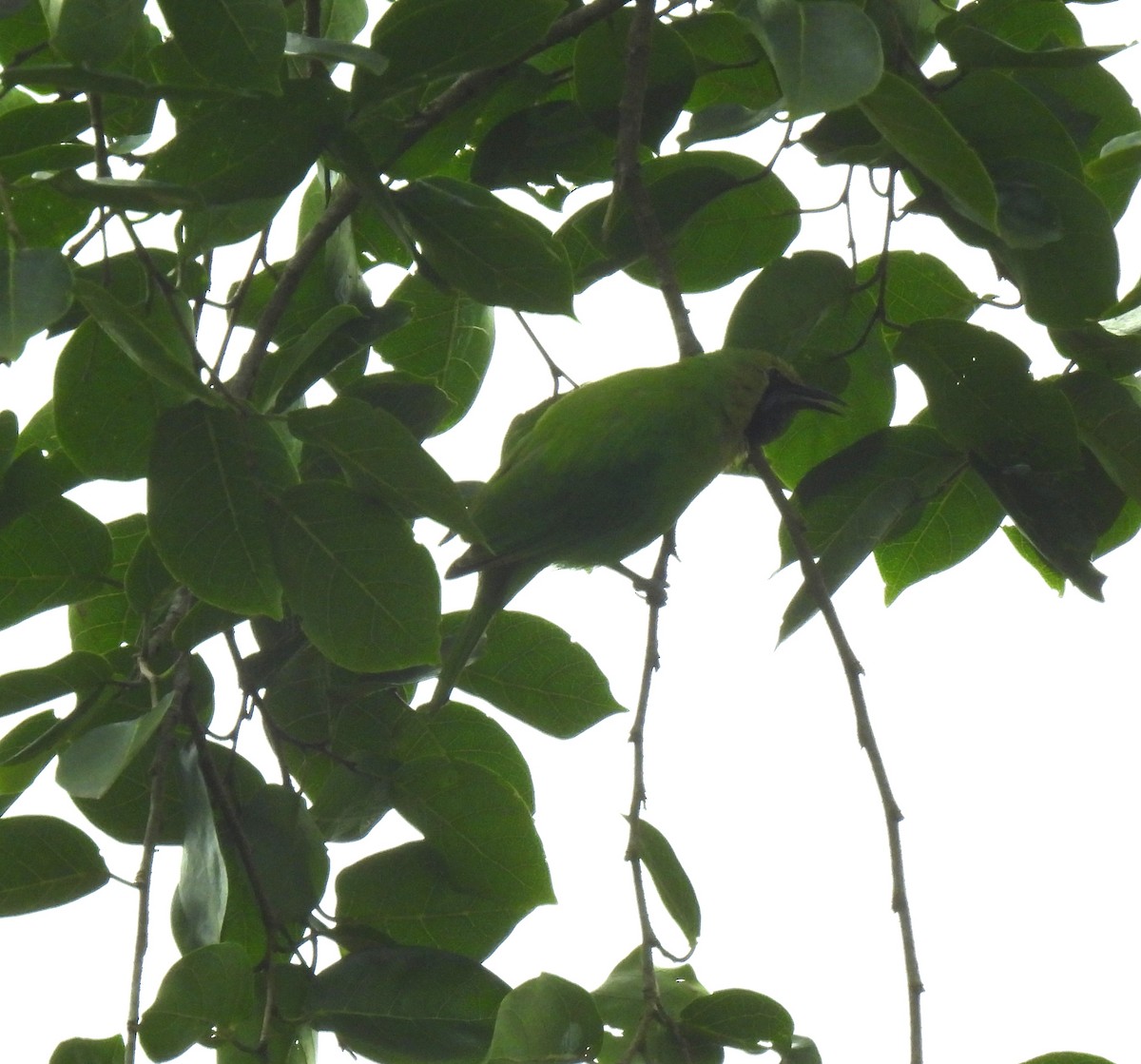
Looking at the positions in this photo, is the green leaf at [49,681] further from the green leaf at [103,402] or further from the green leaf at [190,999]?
the green leaf at [190,999]

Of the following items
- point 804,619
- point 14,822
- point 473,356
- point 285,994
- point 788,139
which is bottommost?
point 285,994

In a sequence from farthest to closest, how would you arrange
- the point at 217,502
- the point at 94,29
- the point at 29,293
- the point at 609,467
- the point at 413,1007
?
the point at 609,467 < the point at 413,1007 < the point at 217,502 < the point at 94,29 < the point at 29,293

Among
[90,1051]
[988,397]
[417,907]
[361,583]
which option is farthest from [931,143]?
[90,1051]

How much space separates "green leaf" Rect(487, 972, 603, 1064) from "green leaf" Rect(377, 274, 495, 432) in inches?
37.3

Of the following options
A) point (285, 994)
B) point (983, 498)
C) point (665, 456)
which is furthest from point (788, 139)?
point (285, 994)

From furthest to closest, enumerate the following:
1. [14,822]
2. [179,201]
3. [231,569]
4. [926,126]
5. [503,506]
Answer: [503,506], [14,822], [231,569], [926,126], [179,201]

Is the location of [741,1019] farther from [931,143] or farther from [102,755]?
[931,143]

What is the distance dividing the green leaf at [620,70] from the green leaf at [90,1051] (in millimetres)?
1275

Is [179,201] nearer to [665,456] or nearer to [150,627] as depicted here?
[150,627]

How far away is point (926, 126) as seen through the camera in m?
1.35

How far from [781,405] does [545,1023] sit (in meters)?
0.91

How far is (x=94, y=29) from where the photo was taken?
132cm

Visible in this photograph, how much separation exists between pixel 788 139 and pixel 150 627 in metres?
0.99

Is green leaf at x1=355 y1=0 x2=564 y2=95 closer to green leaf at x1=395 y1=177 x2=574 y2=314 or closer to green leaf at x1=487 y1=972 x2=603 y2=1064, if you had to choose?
green leaf at x1=395 y1=177 x2=574 y2=314
